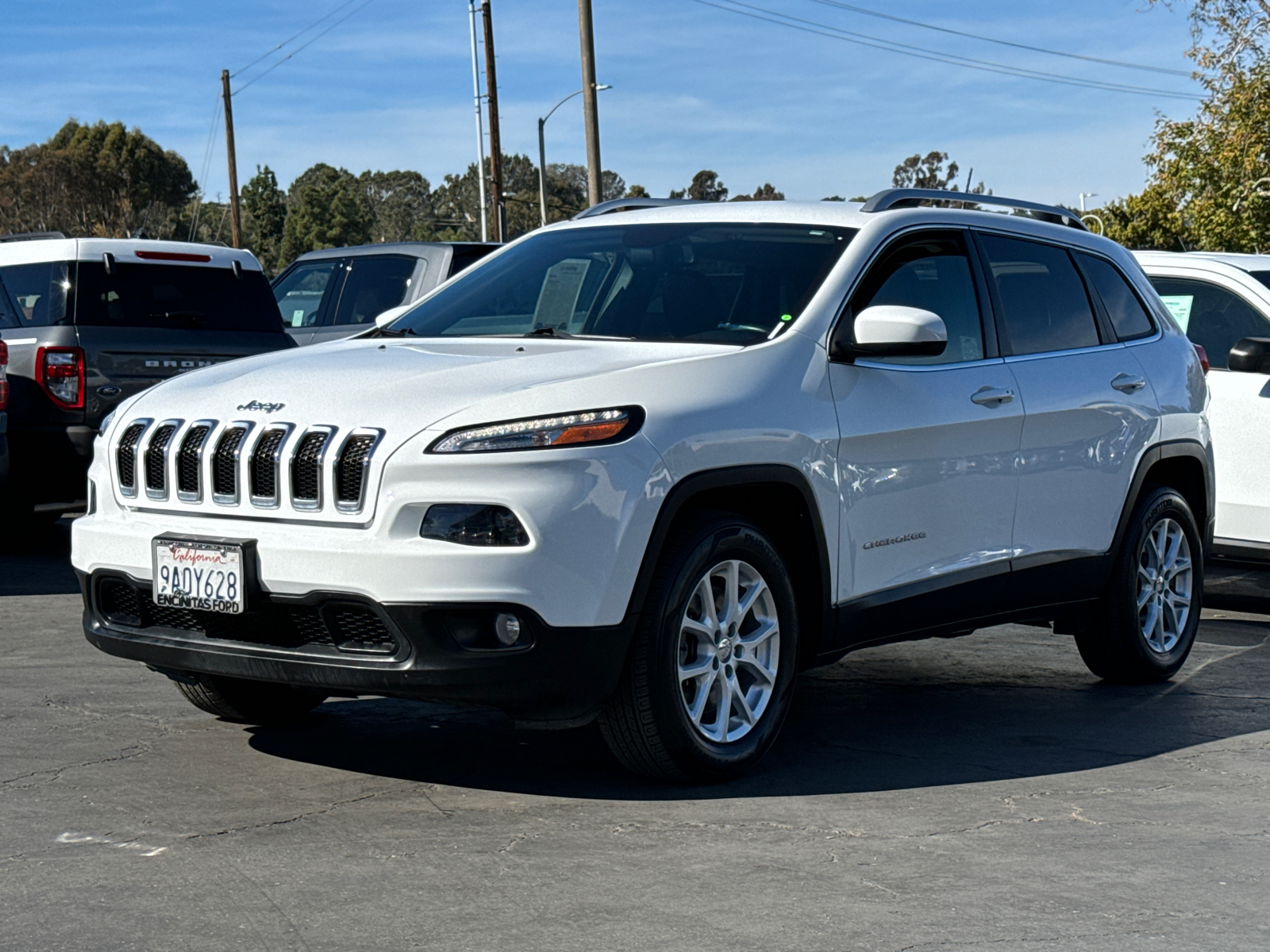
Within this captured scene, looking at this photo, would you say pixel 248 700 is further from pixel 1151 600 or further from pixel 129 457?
pixel 1151 600

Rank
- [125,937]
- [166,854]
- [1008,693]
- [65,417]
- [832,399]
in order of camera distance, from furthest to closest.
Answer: [65,417], [1008,693], [832,399], [166,854], [125,937]

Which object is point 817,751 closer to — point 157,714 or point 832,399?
point 832,399

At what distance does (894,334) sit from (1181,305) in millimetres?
4524

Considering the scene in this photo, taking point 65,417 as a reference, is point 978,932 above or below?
below

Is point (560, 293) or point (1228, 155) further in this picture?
point (1228, 155)

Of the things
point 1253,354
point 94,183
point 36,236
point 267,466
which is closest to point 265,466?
point 267,466

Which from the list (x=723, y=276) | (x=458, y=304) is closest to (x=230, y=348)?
(x=458, y=304)

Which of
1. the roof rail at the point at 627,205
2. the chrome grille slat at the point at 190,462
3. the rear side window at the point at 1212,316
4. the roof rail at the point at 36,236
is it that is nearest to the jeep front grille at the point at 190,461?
the chrome grille slat at the point at 190,462

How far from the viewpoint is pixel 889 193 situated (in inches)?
239

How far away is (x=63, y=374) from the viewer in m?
9.88

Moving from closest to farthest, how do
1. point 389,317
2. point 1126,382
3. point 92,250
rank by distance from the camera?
point 389,317 → point 1126,382 → point 92,250

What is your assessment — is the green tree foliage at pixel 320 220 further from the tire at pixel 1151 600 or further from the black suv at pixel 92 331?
the tire at pixel 1151 600

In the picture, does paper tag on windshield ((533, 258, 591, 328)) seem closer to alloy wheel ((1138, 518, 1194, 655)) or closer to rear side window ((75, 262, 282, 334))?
alloy wheel ((1138, 518, 1194, 655))

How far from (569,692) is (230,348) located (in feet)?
21.3
